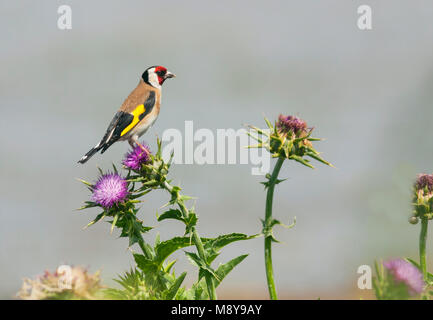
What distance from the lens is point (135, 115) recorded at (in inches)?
262

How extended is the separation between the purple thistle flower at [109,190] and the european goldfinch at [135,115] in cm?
169

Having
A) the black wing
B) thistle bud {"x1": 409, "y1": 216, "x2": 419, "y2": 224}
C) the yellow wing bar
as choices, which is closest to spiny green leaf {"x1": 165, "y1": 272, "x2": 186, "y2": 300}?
thistle bud {"x1": 409, "y1": 216, "x2": 419, "y2": 224}

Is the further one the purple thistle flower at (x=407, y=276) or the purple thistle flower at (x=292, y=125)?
the purple thistle flower at (x=292, y=125)

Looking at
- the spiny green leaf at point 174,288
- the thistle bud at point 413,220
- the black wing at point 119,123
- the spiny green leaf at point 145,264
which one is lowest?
the spiny green leaf at point 174,288

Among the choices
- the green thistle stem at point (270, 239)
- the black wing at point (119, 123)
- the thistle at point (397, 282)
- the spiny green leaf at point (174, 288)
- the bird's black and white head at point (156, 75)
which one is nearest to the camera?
the thistle at point (397, 282)

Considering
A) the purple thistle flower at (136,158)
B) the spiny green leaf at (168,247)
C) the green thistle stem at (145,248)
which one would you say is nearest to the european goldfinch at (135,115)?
the purple thistle flower at (136,158)

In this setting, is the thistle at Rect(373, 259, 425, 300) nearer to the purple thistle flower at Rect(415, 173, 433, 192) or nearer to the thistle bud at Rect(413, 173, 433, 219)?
the thistle bud at Rect(413, 173, 433, 219)

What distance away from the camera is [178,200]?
3.86 m

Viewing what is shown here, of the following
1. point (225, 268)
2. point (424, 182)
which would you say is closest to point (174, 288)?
point (225, 268)

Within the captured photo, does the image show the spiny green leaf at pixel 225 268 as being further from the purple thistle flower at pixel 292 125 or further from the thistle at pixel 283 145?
the purple thistle flower at pixel 292 125

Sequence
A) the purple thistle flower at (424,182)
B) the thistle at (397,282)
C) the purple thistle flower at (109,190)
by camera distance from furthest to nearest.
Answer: the purple thistle flower at (424,182), the purple thistle flower at (109,190), the thistle at (397,282)

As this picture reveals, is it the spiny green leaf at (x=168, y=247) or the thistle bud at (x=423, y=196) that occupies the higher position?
the thistle bud at (x=423, y=196)

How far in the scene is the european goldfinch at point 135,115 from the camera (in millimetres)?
6301
